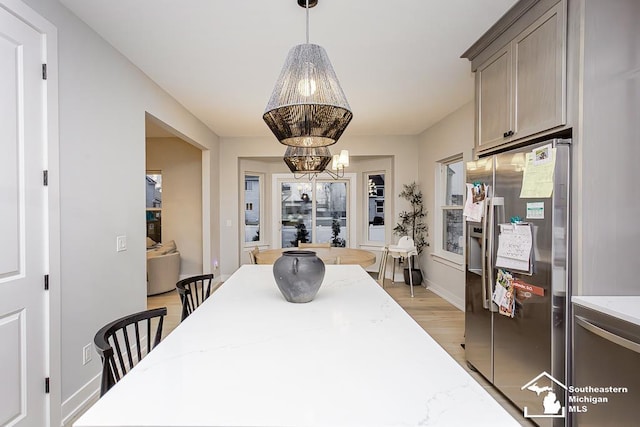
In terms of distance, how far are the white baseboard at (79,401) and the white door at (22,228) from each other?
0.58 feet

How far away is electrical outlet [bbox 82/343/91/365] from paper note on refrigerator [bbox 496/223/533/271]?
284 centimetres

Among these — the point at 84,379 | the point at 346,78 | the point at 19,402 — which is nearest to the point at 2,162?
the point at 19,402

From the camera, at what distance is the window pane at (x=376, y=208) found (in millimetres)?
6656

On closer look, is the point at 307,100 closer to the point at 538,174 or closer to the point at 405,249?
the point at 538,174

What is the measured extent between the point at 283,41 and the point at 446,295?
3968mm

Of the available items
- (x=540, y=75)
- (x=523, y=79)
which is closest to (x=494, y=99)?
(x=523, y=79)

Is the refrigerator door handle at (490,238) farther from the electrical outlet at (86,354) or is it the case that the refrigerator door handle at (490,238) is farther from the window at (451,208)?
the electrical outlet at (86,354)

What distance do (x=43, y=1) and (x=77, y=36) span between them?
0.30m

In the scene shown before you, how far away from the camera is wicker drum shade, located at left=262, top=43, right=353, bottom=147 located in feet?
4.50

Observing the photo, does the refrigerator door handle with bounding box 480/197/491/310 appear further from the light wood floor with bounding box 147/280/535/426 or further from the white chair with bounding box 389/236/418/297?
the white chair with bounding box 389/236/418/297

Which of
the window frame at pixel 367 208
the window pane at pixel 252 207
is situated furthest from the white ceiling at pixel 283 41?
the window pane at pixel 252 207

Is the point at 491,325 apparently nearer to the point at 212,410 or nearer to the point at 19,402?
the point at 212,410

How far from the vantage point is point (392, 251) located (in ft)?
17.5

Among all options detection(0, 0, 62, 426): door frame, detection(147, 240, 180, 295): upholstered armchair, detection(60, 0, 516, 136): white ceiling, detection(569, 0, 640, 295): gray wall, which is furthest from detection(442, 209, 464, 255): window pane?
detection(0, 0, 62, 426): door frame
